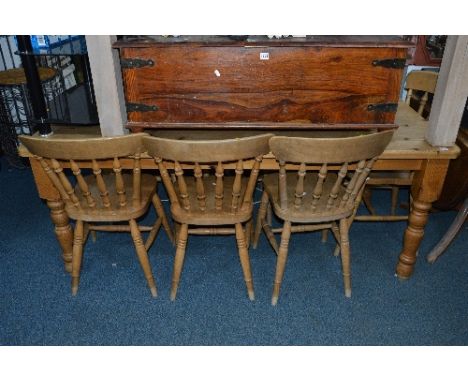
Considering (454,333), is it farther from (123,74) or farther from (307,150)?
(123,74)

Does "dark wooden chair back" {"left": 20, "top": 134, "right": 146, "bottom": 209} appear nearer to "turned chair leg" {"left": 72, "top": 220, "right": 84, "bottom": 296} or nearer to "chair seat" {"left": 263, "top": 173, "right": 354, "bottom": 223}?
"turned chair leg" {"left": 72, "top": 220, "right": 84, "bottom": 296}

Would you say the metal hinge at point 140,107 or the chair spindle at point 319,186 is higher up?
the metal hinge at point 140,107

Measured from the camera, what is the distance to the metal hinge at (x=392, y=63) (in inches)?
66.9

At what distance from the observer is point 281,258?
1.99 m

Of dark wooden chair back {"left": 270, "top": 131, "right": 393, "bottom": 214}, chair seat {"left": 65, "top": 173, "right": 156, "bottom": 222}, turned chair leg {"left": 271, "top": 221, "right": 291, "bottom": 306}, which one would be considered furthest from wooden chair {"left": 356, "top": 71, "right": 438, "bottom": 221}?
chair seat {"left": 65, "top": 173, "right": 156, "bottom": 222}

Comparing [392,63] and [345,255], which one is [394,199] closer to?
[345,255]

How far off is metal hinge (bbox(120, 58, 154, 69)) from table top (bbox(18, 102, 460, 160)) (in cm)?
32

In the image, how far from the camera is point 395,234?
2.57 m

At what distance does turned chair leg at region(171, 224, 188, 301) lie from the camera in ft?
6.48

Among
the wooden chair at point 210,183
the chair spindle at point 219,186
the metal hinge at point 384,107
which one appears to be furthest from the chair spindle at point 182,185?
the metal hinge at point 384,107

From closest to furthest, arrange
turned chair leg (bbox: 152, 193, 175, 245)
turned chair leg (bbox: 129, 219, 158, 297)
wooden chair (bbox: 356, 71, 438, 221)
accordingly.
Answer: turned chair leg (bbox: 129, 219, 158, 297) < turned chair leg (bbox: 152, 193, 175, 245) < wooden chair (bbox: 356, 71, 438, 221)

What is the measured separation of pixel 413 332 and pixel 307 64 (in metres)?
1.25

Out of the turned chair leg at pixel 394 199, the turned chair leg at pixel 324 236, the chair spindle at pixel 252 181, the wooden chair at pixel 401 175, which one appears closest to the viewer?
the chair spindle at pixel 252 181

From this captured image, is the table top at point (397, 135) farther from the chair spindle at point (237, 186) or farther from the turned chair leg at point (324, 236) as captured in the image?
the turned chair leg at point (324, 236)
